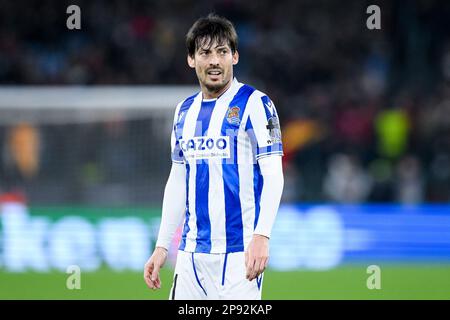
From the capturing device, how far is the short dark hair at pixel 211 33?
5.02 meters

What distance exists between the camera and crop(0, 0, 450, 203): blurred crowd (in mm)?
16062

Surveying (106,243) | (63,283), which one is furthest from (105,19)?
(63,283)

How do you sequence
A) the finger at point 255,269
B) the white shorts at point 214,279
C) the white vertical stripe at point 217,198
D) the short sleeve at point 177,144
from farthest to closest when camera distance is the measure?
1. the short sleeve at point 177,144
2. the white vertical stripe at point 217,198
3. the white shorts at point 214,279
4. the finger at point 255,269

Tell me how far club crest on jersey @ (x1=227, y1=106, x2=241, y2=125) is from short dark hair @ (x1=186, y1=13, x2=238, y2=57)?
0.29 metres

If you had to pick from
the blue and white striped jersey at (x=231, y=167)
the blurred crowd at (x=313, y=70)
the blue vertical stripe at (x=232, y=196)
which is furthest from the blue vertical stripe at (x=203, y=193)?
the blurred crowd at (x=313, y=70)

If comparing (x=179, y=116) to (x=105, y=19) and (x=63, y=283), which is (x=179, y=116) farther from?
(x=105, y=19)

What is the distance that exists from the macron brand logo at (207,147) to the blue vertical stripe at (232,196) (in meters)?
0.03

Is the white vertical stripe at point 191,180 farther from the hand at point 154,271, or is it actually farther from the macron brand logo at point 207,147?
the hand at point 154,271

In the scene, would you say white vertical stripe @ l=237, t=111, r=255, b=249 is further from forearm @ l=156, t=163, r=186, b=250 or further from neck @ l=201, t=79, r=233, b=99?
forearm @ l=156, t=163, r=186, b=250

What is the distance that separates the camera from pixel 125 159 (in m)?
14.8

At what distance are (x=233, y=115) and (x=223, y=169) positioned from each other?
0.91ft

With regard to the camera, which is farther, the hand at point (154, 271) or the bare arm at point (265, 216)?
the hand at point (154, 271)
